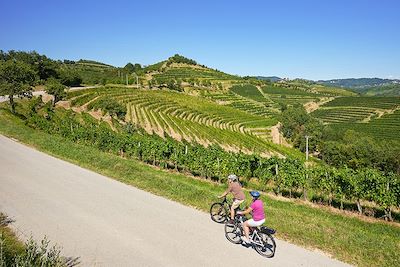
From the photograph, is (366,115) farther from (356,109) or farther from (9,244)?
(9,244)

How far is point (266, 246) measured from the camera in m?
10.0

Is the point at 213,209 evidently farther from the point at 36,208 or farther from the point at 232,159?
the point at 232,159

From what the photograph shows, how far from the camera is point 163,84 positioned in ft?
419

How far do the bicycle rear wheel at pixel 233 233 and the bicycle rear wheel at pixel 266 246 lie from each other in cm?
74

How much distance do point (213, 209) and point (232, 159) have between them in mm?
11658

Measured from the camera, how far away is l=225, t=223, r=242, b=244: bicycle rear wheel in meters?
10.7

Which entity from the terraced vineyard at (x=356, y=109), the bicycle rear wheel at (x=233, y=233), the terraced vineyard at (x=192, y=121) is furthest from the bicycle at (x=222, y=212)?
the terraced vineyard at (x=356, y=109)

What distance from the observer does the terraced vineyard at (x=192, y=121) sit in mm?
53106

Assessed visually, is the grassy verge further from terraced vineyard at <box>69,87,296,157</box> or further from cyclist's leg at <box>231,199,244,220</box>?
terraced vineyard at <box>69,87,296,157</box>

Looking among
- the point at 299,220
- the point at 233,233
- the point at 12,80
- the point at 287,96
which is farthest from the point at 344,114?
the point at 233,233

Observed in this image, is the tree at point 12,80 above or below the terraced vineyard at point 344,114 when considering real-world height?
above

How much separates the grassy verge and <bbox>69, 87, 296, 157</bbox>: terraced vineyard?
27716 mm

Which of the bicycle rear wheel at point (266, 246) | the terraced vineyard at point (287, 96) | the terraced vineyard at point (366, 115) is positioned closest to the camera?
the bicycle rear wheel at point (266, 246)

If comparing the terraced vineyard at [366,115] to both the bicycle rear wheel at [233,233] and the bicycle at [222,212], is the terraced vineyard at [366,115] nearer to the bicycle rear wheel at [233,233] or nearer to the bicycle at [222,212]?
the bicycle at [222,212]
